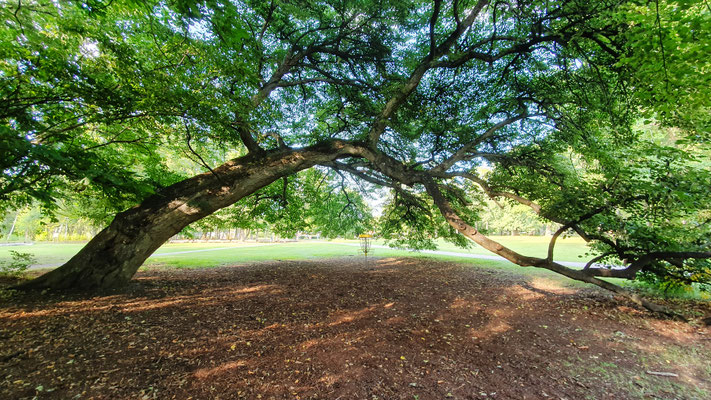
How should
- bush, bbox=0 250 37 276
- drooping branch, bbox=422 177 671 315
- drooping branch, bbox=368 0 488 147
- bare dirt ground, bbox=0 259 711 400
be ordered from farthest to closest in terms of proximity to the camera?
drooping branch, bbox=368 0 488 147 → bush, bbox=0 250 37 276 → drooping branch, bbox=422 177 671 315 → bare dirt ground, bbox=0 259 711 400

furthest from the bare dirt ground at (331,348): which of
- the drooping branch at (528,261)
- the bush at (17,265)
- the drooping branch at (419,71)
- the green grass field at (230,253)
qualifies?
the green grass field at (230,253)

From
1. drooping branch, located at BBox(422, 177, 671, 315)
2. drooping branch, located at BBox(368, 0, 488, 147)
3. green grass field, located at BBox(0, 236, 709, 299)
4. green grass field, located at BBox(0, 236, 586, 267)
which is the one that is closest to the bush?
green grass field, located at BBox(0, 236, 709, 299)

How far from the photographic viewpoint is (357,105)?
8.91 meters

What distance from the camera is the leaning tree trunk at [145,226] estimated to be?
16.8 ft

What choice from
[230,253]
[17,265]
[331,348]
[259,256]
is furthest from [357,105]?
[230,253]

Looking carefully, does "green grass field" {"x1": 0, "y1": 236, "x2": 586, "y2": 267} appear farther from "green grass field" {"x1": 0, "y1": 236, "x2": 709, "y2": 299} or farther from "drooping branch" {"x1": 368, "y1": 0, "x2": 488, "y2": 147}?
"drooping branch" {"x1": 368, "y1": 0, "x2": 488, "y2": 147}

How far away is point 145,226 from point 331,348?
4645 millimetres

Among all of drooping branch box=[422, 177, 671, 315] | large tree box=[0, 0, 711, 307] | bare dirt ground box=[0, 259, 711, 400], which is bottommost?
bare dirt ground box=[0, 259, 711, 400]

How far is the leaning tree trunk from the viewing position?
16.8ft

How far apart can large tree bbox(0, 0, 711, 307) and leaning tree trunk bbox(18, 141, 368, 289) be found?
29 mm

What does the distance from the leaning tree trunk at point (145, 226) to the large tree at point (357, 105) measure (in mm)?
29

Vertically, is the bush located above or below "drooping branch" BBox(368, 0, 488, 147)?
below

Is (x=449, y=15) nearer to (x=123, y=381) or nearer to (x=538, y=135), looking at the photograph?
(x=538, y=135)

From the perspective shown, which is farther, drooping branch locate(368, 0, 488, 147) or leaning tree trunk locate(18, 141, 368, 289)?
drooping branch locate(368, 0, 488, 147)
